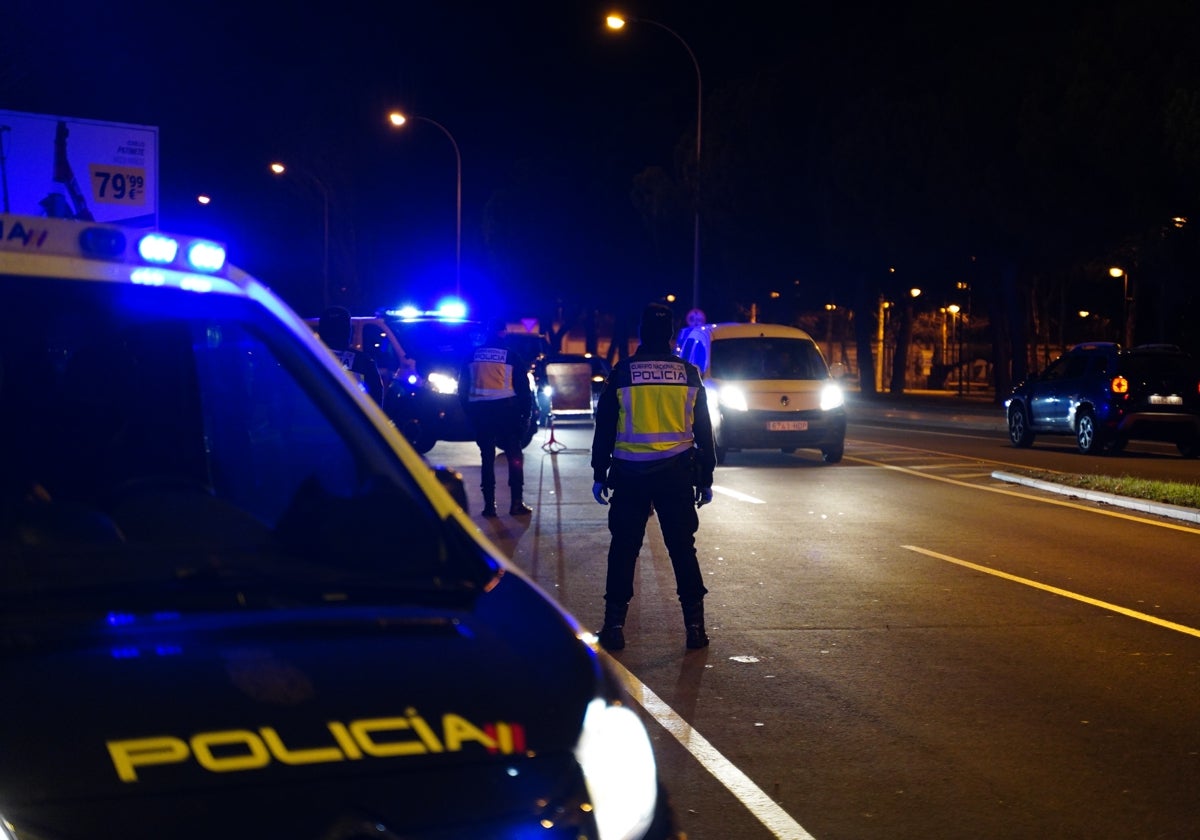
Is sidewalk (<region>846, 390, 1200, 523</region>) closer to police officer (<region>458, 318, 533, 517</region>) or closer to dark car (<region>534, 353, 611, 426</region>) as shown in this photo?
police officer (<region>458, 318, 533, 517</region>)

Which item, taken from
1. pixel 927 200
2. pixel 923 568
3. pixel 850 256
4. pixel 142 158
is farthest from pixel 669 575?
pixel 850 256

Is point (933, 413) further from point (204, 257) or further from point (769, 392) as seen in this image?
point (204, 257)

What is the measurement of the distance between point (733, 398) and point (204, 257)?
17.9 meters

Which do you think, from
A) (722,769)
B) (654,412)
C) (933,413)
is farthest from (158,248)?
(933,413)

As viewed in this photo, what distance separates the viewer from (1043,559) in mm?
12070

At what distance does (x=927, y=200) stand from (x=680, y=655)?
43.4 metres

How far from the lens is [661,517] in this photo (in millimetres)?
8516

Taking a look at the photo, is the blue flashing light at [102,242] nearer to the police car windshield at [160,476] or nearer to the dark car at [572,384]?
the police car windshield at [160,476]

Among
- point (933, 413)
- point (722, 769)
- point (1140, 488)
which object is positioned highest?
point (933, 413)

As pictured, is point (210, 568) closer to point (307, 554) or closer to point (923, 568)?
point (307, 554)

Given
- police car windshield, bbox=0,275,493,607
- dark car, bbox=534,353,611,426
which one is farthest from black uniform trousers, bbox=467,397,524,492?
dark car, bbox=534,353,611,426

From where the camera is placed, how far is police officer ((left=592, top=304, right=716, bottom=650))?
8.48 m

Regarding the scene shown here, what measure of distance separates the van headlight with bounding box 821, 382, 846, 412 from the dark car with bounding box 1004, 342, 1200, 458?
17.9 ft

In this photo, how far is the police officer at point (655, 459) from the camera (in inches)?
334
